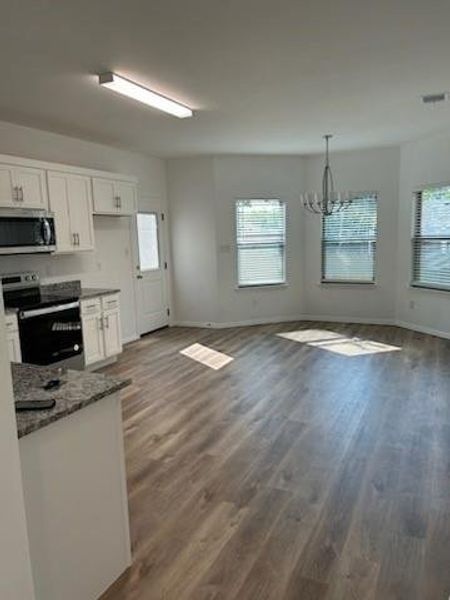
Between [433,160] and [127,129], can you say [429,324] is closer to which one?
[433,160]

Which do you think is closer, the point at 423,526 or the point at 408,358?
the point at 423,526

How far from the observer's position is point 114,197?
5.80 metres

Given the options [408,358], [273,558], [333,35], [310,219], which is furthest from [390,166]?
[273,558]

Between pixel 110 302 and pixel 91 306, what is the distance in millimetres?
341

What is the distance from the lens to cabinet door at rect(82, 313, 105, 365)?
5008mm

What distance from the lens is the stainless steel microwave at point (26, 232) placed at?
421 centimetres

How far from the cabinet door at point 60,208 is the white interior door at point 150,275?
6.01 ft

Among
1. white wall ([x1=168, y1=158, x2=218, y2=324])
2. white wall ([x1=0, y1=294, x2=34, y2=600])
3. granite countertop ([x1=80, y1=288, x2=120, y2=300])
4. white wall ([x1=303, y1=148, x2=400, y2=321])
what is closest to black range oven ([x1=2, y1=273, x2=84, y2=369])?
granite countertop ([x1=80, y1=288, x2=120, y2=300])

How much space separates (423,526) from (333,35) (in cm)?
292

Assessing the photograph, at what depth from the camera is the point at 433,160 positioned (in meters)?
6.20

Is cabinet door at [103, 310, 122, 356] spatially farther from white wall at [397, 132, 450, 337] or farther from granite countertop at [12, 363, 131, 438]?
white wall at [397, 132, 450, 337]

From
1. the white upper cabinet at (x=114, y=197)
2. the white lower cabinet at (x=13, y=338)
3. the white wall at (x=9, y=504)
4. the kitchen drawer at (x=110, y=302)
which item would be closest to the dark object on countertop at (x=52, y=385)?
the white wall at (x=9, y=504)

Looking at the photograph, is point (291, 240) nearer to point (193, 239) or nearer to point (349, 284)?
point (349, 284)

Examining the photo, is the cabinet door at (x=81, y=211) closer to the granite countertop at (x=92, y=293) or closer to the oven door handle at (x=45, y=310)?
the granite countertop at (x=92, y=293)
